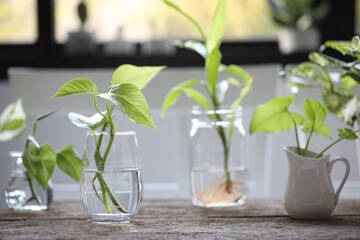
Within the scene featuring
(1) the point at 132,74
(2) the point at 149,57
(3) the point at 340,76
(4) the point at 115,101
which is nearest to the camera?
(4) the point at 115,101

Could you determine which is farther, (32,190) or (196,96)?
(196,96)

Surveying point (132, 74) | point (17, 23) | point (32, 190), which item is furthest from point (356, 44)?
point (17, 23)

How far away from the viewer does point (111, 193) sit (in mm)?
872

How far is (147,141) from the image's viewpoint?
5.89 feet

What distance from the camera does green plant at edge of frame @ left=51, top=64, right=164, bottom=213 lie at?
813 mm

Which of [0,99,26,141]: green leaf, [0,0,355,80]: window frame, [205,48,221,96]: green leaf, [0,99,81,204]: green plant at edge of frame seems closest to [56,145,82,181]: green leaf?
[0,99,81,204]: green plant at edge of frame

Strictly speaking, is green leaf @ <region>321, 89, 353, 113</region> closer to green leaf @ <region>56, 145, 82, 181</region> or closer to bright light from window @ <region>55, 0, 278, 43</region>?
green leaf @ <region>56, 145, 82, 181</region>

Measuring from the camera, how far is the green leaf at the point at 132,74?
0.89 m

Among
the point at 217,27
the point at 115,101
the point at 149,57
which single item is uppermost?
the point at 149,57

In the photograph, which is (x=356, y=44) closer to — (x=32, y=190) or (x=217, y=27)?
(x=217, y=27)

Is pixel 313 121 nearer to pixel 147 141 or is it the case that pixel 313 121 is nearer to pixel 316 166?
pixel 316 166

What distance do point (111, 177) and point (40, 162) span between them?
0.17m

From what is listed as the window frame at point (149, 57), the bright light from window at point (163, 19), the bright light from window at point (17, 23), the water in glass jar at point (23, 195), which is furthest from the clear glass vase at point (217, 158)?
the bright light from window at point (17, 23)

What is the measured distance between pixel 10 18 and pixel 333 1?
1.67 m
